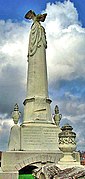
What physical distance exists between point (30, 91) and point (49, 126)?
2.86 metres

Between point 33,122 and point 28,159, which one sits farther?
point 33,122

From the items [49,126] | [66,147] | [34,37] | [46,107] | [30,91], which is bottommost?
[66,147]

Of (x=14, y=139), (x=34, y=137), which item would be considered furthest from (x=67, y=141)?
(x=34, y=137)

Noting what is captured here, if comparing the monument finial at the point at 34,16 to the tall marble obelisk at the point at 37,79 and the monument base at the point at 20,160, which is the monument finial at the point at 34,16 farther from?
the monument base at the point at 20,160

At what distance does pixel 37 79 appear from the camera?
1769 cm

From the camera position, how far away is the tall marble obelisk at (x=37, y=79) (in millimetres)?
16891

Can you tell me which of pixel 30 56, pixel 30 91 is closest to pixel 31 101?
pixel 30 91

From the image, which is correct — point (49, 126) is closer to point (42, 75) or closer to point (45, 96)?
point (45, 96)

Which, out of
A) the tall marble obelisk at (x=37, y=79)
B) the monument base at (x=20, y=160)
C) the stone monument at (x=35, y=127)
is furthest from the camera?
the tall marble obelisk at (x=37, y=79)

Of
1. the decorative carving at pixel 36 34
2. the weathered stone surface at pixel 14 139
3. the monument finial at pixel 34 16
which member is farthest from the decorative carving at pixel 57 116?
the monument finial at pixel 34 16

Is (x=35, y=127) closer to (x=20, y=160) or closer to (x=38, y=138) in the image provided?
(x=38, y=138)

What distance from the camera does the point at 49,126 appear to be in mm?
16172

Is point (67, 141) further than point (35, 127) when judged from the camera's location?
No

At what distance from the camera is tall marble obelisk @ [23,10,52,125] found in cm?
1689
